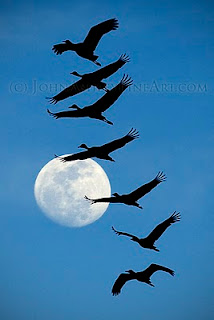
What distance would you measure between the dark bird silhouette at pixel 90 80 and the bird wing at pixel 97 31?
1.14m

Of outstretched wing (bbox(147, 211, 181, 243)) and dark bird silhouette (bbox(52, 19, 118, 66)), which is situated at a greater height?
dark bird silhouette (bbox(52, 19, 118, 66))

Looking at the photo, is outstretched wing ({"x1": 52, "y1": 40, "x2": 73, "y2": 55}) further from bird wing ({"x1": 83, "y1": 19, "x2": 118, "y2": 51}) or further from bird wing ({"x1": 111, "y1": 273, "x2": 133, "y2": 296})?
bird wing ({"x1": 111, "y1": 273, "x2": 133, "y2": 296})

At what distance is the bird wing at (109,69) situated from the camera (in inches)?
785

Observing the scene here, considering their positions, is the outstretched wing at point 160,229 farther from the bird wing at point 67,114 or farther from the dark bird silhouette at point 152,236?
the bird wing at point 67,114

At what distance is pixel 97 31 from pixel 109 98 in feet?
8.64

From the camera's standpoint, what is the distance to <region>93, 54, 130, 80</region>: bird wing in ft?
65.4

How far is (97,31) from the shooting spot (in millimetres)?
20266

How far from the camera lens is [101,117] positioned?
21297 mm

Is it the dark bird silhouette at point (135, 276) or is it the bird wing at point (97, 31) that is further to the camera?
the dark bird silhouette at point (135, 276)

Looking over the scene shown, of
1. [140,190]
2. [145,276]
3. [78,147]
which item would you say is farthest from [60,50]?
[145,276]

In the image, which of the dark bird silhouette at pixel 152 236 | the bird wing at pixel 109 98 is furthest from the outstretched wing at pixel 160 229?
the bird wing at pixel 109 98

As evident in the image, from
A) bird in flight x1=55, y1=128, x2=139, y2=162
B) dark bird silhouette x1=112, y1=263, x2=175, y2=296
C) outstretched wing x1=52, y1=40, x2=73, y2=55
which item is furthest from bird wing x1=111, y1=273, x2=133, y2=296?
outstretched wing x1=52, y1=40, x2=73, y2=55

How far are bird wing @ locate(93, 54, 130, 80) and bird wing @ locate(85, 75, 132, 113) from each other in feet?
2.24

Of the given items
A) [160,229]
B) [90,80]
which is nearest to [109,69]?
[90,80]
